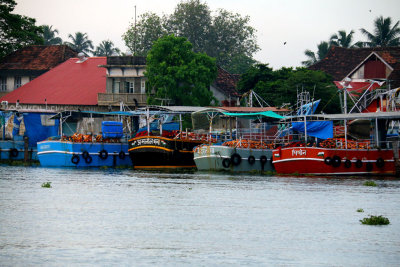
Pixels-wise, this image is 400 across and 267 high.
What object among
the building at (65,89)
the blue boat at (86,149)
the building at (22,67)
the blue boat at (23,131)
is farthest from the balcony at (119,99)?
the building at (22,67)

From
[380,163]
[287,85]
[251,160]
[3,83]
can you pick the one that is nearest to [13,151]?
[251,160]

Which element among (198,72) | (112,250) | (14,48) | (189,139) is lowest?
(112,250)

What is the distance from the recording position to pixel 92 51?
113 m

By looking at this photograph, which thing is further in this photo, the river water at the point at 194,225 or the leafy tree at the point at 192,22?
Result: the leafy tree at the point at 192,22

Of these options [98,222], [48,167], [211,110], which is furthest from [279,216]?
[48,167]

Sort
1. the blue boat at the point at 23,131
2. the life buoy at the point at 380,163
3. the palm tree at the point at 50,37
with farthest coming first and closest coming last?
the palm tree at the point at 50,37 < the blue boat at the point at 23,131 < the life buoy at the point at 380,163

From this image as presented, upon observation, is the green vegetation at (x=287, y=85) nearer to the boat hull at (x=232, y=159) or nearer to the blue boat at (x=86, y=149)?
the boat hull at (x=232, y=159)

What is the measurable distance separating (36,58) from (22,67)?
270cm

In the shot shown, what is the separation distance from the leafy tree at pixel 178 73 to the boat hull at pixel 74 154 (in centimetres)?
1153

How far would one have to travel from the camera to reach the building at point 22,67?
74.2 m

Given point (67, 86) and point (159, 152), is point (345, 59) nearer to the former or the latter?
point (67, 86)

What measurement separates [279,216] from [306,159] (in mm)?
18634

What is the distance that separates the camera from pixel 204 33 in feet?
307

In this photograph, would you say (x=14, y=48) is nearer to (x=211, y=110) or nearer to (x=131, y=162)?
(x=131, y=162)
